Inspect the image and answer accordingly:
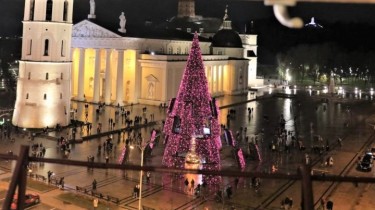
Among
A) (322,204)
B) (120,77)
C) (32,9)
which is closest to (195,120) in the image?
(322,204)

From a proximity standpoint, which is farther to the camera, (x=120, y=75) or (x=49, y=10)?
(x=120, y=75)

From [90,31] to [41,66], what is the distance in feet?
56.4

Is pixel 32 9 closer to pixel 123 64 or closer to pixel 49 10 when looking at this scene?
pixel 49 10

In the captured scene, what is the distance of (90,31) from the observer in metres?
50.8

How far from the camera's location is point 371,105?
54.0 metres

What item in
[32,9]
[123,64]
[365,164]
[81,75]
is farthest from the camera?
[81,75]

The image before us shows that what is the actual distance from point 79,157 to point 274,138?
45.6ft

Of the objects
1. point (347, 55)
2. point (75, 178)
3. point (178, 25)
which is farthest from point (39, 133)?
point (347, 55)

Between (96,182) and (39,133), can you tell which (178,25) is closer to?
(39,133)

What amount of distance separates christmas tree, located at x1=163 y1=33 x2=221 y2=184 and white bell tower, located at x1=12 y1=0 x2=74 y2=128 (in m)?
15.3

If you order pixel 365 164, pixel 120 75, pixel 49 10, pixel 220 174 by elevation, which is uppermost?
pixel 49 10

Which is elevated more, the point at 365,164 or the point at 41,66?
the point at 41,66

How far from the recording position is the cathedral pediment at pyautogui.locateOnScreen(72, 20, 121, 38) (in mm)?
49906

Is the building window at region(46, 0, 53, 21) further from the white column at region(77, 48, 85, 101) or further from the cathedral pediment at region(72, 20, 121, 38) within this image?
the white column at region(77, 48, 85, 101)
